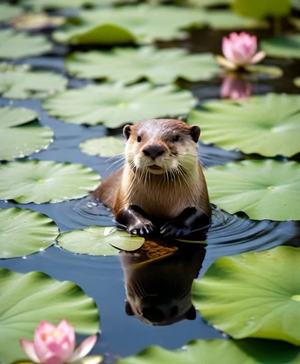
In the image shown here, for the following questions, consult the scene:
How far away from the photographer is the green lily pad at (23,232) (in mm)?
3643

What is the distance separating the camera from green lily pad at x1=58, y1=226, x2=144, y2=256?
12.0 feet

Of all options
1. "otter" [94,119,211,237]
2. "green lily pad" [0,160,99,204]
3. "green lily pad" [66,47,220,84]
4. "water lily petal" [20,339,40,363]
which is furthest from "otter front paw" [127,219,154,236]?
"green lily pad" [66,47,220,84]

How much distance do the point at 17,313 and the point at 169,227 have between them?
3.59ft

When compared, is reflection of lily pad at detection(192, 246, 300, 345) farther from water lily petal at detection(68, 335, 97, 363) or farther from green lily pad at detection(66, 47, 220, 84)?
green lily pad at detection(66, 47, 220, 84)

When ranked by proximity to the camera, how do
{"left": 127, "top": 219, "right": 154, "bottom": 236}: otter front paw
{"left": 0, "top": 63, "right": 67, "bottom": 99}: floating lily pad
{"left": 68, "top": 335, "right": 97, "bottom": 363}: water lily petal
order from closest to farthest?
{"left": 68, "top": 335, "right": 97, "bottom": 363}: water lily petal < {"left": 127, "top": 219, "right": 154, "bottom": 236}: otter front paw < {"left": 0, "top": 63, "right": 67, "bottom": 99}: floating lily pad

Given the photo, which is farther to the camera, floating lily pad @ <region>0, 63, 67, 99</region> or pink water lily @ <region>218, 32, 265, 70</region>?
pink water lily @ <region>218, 32, 265, 70</region>

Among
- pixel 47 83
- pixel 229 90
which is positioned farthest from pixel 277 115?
pixel 47 83

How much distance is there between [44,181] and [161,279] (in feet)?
3.94

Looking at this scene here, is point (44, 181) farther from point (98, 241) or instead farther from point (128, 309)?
point (128, 309)

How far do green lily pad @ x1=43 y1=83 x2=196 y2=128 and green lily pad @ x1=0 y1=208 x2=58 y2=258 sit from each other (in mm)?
1410

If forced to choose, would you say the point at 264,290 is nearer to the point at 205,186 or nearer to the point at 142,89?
the point at 205,186

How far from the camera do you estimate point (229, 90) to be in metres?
6.16

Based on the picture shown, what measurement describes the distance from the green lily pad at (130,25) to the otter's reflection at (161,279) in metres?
3.76

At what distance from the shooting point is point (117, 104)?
5555mm
